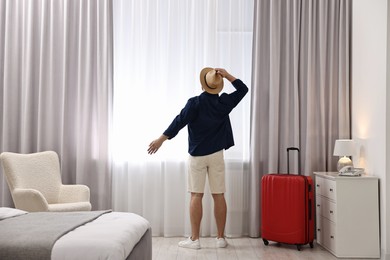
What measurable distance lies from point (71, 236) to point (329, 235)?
301 centimetres

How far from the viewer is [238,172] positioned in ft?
19.2

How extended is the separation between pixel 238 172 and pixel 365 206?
1.50m

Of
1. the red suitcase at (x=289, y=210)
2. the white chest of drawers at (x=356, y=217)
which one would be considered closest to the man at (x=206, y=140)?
the red suitcase at (x=289, y=210)

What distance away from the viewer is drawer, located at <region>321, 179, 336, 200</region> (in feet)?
16.0

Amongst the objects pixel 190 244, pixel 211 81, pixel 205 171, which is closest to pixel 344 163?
pixel 205 171

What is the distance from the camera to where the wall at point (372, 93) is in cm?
473

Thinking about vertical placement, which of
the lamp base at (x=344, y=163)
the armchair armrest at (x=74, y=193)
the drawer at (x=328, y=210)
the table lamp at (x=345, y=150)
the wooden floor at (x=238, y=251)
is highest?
the table lamp at (x=345, y=150)

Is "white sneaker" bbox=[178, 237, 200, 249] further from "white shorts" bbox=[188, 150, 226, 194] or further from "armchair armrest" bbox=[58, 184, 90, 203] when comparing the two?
"armchair armrest" bbox=[58, 184, 90, 203]

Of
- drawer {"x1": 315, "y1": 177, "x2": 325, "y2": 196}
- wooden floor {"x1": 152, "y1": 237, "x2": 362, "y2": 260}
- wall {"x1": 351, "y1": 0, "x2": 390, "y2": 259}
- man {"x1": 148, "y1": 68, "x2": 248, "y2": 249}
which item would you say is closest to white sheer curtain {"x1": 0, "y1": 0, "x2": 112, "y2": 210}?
man {"x1": 148, "y1": 68, "x2": 248, "y2": 249}

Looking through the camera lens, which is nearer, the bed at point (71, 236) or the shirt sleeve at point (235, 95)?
the bed at point (71, 236)

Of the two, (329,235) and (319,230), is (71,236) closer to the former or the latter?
(329,235)

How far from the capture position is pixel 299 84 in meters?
5.84

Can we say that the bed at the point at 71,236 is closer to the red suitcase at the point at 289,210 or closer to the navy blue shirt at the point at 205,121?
the navy blue shirt at the point at 205,121

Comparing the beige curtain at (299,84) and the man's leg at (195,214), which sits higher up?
the beige curtain at (299,84)
